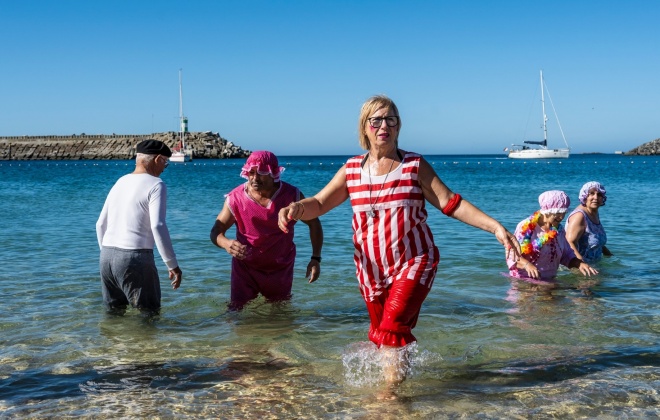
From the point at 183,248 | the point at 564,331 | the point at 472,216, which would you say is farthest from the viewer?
the point at 183,248

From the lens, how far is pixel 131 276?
5961 millimetres

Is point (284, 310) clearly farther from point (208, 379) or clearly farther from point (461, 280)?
point (461, 280)

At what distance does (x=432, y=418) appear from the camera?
14.1ft

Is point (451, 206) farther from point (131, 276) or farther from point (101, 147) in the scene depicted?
point (101, 147)

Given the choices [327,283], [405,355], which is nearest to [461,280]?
[327,283]

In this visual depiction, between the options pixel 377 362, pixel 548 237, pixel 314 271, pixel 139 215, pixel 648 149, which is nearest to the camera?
pixel 377 362

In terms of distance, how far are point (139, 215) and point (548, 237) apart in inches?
170

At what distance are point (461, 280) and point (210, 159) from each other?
112m

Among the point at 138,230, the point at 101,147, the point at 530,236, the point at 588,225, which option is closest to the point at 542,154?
the point at 101,147

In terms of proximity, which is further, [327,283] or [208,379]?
[327,283]

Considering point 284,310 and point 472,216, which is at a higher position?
point 472,216

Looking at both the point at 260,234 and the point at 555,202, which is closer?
the point at 260,234

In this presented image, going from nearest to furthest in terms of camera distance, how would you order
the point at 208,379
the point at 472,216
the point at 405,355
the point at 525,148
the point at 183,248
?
1. the point at 472,216
2. the point at 405,355
3. the point at 208,379
4. the point at 183,248
5. the point at 525,148

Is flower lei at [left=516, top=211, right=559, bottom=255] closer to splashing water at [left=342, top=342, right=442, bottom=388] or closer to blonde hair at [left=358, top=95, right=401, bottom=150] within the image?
splashing water at [left=342, top=342, right=442, bottom=388]
